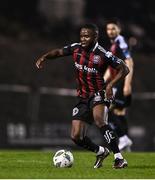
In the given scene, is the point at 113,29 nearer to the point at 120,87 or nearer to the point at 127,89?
the point at 127,89

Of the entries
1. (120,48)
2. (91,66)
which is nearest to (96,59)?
(91,66)

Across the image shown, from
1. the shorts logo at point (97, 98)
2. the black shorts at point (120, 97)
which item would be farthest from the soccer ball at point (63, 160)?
the black shorts at point (120, 97)

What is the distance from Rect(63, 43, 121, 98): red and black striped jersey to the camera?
1285 cm

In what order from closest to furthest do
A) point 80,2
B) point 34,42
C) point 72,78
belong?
1. point 72,78
2. point 34,42
3. point 80,2

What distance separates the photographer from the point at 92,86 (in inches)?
509

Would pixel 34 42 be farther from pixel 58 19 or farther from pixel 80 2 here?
pixel 80 2

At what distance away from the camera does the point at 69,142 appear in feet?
75.2

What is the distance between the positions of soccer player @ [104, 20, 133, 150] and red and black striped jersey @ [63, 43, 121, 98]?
3.83 m

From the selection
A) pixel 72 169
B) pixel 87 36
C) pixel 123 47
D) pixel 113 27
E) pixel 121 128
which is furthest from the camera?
pixel 121 128

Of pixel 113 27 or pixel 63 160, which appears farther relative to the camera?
pixel 113 27

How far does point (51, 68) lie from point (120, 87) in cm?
1560

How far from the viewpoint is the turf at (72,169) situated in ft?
38.0

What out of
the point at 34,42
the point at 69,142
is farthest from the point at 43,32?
the point at 69,142

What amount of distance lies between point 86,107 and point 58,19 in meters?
26.6
